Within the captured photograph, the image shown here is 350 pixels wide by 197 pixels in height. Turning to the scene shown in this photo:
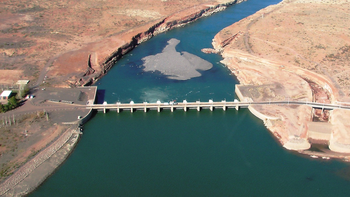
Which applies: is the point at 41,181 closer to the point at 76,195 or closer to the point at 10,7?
the point at 76,195

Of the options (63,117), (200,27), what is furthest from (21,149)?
(200,27)

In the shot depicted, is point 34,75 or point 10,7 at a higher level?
point 10,7

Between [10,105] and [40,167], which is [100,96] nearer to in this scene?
[10,105]

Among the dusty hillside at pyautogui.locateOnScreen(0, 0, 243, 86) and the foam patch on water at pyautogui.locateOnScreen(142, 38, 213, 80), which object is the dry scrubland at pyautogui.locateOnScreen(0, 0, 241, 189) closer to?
the dusty hillside at pyautogui.locateOnScreen(0, 0, 243, 86)

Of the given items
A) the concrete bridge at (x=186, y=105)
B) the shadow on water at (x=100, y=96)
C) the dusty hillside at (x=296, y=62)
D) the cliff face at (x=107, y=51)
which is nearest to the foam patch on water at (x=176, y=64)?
the dusty hillside at (x=296, y=62)

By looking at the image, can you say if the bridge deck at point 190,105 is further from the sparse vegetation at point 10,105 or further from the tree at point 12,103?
the sparse vegetation at point 10,105

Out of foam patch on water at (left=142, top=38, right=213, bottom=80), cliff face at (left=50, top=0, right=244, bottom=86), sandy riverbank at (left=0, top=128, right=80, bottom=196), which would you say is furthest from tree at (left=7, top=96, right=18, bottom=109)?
foam patch on water at (left=142, top=38, right=213, bottom=80)
